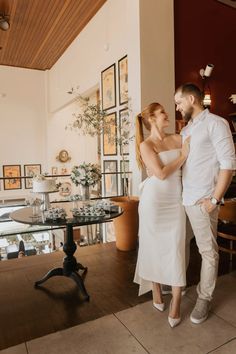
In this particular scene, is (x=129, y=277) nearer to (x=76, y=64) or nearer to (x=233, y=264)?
(x=233, y=264)

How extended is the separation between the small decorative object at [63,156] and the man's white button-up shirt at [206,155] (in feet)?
22.5

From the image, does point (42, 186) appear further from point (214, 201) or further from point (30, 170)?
point (30, 170)

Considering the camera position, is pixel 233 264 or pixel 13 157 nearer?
pixel 233 264

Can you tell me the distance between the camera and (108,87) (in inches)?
191

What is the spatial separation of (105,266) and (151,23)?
3043mm

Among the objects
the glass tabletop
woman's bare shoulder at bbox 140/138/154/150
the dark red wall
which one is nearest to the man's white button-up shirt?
woman's bare shoulder at bbox 140/138/154/150

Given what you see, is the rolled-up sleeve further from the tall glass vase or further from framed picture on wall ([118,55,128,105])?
framed picture on wall ([118,55,128,105])

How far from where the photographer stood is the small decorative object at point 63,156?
8359 millimetres

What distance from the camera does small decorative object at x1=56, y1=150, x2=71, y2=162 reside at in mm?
8359

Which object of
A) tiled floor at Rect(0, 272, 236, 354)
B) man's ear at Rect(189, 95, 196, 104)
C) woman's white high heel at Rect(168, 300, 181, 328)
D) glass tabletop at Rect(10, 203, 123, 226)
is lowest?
tiled floor at Rect(0, 272, 236, 354)

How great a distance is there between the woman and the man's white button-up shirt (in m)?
0.08

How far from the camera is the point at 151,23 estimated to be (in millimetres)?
3520

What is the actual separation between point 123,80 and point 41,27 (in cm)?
265

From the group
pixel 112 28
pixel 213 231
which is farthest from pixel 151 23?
pixel 213 231
